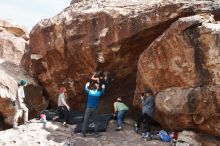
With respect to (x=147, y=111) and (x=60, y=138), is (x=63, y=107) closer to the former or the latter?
(x=60, y=138)

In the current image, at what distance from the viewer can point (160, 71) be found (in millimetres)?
16375

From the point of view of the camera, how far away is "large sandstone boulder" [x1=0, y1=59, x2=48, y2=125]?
2022 centimetres

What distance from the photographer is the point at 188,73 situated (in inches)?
600

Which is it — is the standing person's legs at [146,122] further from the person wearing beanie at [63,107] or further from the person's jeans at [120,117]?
the person wearing beanie at [63,107]

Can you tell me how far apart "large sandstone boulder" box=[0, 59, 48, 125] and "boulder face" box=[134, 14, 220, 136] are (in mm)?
7780

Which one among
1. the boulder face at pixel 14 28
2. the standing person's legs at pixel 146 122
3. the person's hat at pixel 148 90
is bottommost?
the standing person's legs at pixel 146 122

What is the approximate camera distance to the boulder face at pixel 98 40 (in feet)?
57.5

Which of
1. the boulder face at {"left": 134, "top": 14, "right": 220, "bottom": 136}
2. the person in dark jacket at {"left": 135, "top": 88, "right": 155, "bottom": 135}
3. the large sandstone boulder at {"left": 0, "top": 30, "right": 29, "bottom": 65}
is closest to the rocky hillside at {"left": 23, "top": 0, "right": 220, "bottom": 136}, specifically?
the boulder face at {"left": 134, "top": 14, "right": 220, "bottom": 136}

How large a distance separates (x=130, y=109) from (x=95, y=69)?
2658 millimetres

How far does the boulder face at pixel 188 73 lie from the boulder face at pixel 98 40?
1.69 m

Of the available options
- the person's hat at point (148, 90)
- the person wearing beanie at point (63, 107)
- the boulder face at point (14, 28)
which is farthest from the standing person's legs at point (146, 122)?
the boulder face at point (14, 28)

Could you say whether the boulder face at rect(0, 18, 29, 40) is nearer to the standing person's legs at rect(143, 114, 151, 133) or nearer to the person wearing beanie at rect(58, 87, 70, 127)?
the person wearing beanie at rect(58, 87, 70, 127)

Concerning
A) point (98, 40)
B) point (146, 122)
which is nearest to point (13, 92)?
point (98, 40)

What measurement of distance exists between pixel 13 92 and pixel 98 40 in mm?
5435
